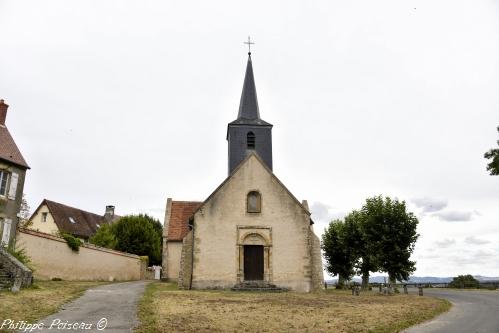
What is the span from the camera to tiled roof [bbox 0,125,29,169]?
72.0ft

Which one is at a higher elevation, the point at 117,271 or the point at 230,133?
the point at 230,133

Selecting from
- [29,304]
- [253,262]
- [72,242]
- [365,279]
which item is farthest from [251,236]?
[365,279]

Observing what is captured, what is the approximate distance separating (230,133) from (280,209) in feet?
25.4

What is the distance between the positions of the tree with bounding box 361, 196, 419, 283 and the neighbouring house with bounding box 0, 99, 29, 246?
69.7 ft

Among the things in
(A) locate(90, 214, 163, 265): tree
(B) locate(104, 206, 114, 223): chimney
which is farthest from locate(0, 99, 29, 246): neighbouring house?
(B) locate(104, 206, 114, 223): chimney

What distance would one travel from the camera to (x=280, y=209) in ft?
79.2

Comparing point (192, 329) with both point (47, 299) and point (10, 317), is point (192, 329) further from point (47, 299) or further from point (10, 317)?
point (47, 299)

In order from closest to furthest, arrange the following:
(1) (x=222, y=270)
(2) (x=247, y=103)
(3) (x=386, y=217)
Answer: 1. (1) (x=222, y=270)
2. (3) (x=386, y=217)
3. (2) (x=247, y=103)

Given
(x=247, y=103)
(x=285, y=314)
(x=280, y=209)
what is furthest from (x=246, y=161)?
(x=285, y=314)

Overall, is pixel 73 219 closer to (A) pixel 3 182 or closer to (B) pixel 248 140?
(A) pixel 3 182

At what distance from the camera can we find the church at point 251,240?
22969 mm

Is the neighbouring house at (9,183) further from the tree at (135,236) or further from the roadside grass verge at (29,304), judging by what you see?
the tree at (135,236)

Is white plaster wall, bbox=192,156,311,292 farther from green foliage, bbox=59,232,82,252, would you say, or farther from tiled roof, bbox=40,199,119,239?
tiled roof, bbox=40,199,119,239

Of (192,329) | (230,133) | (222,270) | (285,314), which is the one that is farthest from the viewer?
(230,133)
